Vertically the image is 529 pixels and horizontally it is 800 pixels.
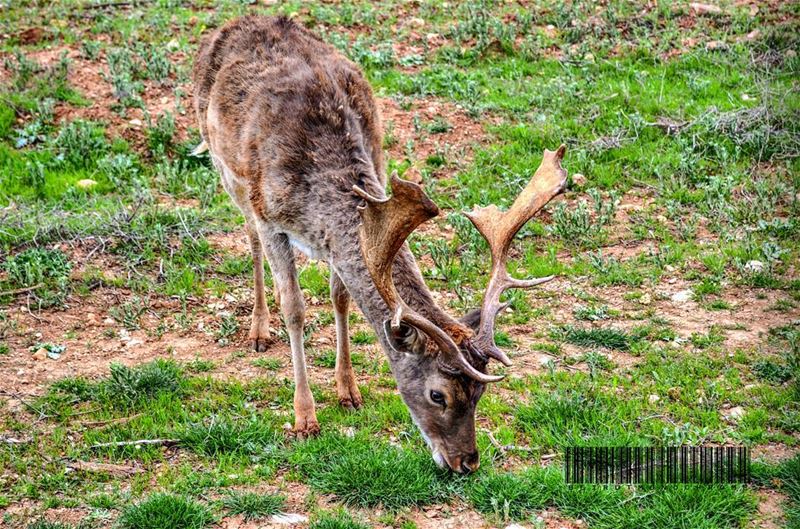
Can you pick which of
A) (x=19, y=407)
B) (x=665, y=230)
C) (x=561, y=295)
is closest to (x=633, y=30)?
(x=665, y=230)

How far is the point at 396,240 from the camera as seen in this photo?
19.7ft

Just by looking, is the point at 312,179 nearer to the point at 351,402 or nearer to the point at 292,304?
the point at 292,304

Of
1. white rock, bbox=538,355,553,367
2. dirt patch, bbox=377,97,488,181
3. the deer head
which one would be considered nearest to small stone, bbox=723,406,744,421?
white rock, bbox=538,355,553,367

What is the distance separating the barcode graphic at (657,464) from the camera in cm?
629

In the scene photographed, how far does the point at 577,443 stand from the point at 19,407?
13.5 ft

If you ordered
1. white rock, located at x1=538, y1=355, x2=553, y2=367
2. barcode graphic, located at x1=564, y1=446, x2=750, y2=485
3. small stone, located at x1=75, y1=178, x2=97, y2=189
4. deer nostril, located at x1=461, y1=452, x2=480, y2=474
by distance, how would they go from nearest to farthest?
1. deer nostril, located at x1=461, y1=452, x2=480, y2=474
2. barcode graphic, located at x1=564, y1=446, x2=750, y2=485
3. white rock, located at x1=538, y1=355, x2=553, y2=367
4. small stone, located at x1=75, y1=178, x2=97, y2=189

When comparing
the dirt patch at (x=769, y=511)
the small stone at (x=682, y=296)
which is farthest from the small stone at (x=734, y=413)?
the small stone at (x=682, y=296)

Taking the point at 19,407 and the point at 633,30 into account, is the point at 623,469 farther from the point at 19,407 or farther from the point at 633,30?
the point at 633,30

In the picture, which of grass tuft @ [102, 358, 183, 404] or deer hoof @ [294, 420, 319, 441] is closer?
deer hoof @ [294, 420, 319, 441]

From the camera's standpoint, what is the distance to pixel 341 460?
21.5ft

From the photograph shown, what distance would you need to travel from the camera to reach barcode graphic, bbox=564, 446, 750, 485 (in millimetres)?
6289

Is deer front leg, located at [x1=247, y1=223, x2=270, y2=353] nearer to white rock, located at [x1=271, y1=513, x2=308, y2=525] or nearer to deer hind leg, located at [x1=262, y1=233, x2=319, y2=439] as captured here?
deer hind leg, located at [x1=262, y1=233, x2=319, y2=439]

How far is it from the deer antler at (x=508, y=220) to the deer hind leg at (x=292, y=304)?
5.14ft

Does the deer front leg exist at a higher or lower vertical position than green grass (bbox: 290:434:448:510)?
higher
